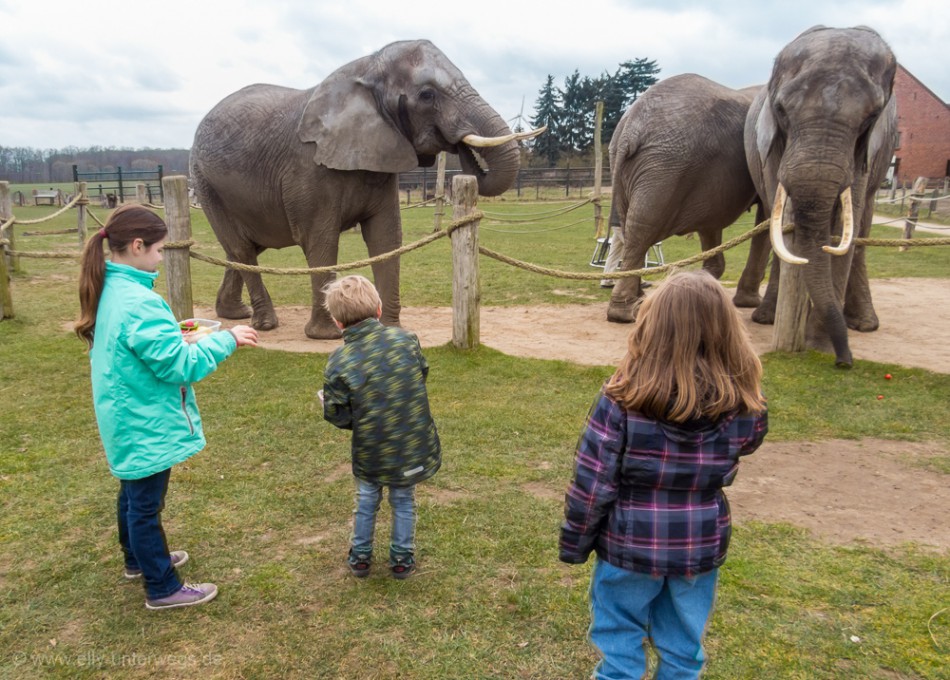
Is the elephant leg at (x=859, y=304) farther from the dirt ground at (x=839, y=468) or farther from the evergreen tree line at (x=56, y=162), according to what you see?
the evergreen tree line at (x=56, y=162)

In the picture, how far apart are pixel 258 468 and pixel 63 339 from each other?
4.10 m

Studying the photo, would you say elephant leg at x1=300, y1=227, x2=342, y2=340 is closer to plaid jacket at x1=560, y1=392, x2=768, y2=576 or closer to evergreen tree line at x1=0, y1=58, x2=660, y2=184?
plaid jacket at x1=560, y1=392, x2=768, y2=576

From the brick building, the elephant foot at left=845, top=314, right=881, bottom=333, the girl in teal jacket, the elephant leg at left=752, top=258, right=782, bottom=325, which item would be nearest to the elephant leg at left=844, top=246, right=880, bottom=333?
the elephant foot at left=845, top=314, right=881, bottom=333

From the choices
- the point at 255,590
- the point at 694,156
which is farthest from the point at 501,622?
the point at 694,156

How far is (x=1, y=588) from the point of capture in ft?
10.2

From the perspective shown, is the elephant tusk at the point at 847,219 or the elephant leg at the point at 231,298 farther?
the elephant leg at the point at 231,298

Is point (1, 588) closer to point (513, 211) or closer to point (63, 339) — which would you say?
point (63, 339)

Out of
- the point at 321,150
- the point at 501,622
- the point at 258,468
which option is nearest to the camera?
the point at 501,622

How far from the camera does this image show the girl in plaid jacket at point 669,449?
1.99 m

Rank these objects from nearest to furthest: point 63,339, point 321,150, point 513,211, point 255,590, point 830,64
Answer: point 255,590, point 830,64, point 321,150, point 63,339, point 513,211

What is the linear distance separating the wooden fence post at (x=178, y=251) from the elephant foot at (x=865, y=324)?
20.6ft

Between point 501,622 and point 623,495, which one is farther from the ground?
point 623,495

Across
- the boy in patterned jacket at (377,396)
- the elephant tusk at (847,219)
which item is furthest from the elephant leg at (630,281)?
the boy in patterned jacket at (377,396)

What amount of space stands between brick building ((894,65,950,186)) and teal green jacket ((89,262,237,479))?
138ft
